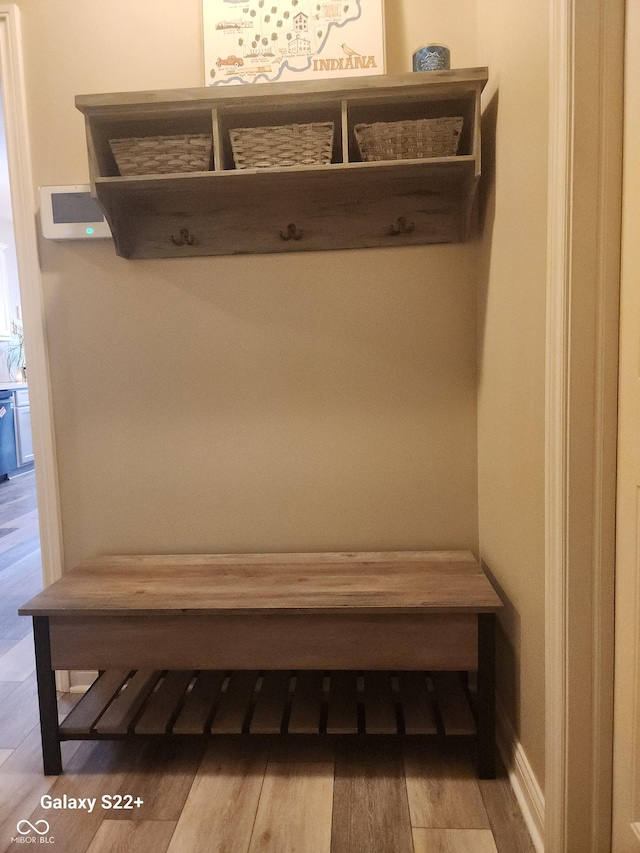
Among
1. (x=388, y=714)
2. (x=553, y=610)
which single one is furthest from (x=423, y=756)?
(x=553, y=610)

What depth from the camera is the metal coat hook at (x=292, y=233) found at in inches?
69.2

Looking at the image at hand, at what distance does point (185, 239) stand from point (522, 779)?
177 cm

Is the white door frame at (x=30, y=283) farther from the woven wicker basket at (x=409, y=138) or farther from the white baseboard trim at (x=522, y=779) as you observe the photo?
the white baseboard trim at (x=522, y=779)

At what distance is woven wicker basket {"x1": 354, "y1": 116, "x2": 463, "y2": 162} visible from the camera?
153 centimetres

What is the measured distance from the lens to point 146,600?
59.6 inches

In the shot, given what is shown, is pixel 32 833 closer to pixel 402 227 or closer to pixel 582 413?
pixel 582 413

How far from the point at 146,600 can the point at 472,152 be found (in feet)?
4.85

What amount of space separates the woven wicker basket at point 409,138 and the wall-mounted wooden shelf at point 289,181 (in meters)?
0.04

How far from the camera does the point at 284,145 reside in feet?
5.11

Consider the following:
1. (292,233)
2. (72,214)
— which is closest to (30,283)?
(72,214)

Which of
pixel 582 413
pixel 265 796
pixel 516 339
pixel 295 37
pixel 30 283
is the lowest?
pixel 265 796

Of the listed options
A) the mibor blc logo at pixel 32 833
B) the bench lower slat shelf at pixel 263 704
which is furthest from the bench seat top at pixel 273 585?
the mibor blc logo at pixel 32 833

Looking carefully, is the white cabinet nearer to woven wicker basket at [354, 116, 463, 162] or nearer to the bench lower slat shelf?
the bench lower slat shelf

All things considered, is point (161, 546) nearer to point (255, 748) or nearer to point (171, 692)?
point (171, 692)
